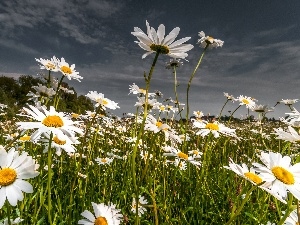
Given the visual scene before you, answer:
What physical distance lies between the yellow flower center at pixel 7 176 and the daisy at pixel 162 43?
79cm

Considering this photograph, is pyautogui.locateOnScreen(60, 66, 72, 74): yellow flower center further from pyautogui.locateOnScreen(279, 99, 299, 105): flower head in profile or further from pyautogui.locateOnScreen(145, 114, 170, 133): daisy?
pyautogui.locateOnScreen(279, 99, 299, 105): flower head in profile

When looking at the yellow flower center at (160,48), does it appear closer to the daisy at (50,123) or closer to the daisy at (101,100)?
the daisy at (50,123)

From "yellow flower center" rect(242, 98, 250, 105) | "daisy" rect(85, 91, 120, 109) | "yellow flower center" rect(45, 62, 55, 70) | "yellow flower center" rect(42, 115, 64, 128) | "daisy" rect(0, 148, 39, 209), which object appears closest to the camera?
"daisy" rect(0, 148, 39, 209)

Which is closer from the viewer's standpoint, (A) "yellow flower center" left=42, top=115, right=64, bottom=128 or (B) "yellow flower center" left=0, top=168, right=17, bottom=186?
(B) "yellow flower center" left=0, top=168, right=17, bottom=186

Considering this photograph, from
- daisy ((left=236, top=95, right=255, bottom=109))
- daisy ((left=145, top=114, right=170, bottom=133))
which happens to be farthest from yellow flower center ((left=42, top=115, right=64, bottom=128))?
daisy ((left=236, top=95, right=255, bottom=109))

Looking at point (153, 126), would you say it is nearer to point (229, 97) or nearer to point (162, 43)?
point (162, 43)

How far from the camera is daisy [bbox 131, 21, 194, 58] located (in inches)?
52.6

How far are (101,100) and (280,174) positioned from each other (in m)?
1.50

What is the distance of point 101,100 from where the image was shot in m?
2.39

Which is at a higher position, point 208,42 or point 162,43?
point 208,42

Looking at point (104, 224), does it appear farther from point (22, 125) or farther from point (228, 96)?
point (228, 96)

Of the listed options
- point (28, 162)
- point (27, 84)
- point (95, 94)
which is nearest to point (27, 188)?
point (28, 162)

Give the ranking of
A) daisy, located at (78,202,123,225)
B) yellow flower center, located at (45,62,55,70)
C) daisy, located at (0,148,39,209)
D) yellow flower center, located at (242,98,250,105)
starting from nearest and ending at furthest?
daisy, located at (0,148,39,209) < daisy, located at (78,202,123,225) < yellow flower center, located at (45,62,55,70) < yellow flower center, located at (242,98,250,105)

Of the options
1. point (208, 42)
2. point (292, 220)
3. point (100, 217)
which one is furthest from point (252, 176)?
point (208, 42)
